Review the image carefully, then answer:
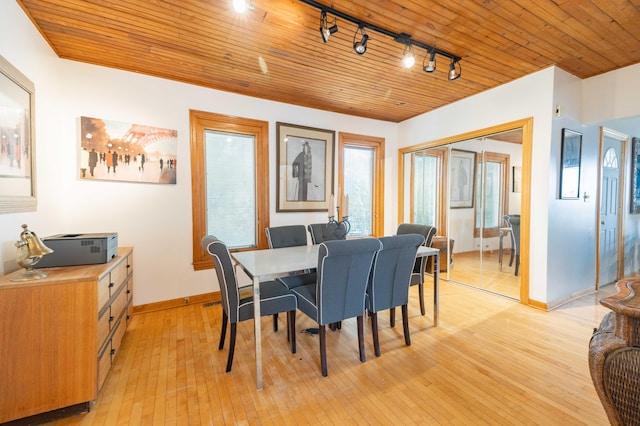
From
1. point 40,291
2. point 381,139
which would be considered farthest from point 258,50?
point 381,139

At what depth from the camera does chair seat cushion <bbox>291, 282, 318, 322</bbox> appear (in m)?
2.04

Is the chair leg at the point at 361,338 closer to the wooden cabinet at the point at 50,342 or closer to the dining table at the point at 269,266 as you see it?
the dining table at the point at 269,266

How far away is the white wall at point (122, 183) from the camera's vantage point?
7.62 ft

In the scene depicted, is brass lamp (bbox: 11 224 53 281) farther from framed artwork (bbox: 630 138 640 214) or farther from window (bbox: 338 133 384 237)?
framed artwork (bbox: 630 138 640 214)

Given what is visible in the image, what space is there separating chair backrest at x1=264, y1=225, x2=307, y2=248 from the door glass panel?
5.34ft

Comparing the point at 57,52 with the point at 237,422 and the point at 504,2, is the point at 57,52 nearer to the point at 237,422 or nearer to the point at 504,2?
the point at 237,422

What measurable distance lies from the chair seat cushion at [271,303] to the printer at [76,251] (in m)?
1.04

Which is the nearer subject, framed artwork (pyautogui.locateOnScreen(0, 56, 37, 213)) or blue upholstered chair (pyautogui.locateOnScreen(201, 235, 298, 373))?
framed artwork (pyautogui.locateOnScreen(0, 56, 37, 213))

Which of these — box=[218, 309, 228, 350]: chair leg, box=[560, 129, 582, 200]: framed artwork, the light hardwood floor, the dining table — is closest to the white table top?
the dining table

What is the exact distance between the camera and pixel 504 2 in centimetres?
200

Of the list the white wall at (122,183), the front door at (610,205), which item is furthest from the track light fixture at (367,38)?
the front door at (610,205)

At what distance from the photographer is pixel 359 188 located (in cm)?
474

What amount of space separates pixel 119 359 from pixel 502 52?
4362mm

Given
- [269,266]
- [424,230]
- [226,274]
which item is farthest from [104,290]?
[424,230]
